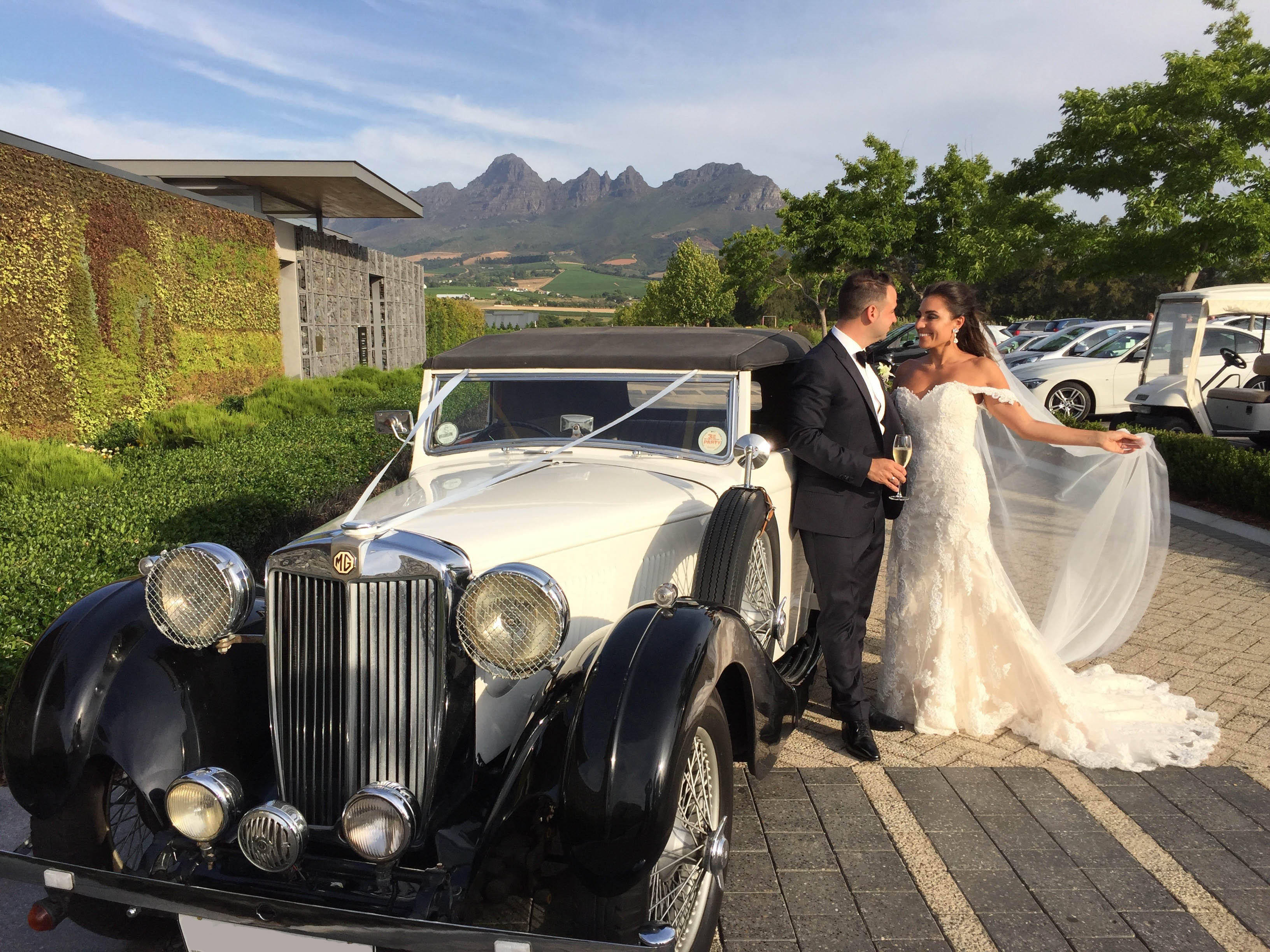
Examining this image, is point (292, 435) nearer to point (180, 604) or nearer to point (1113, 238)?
point (180, 604)

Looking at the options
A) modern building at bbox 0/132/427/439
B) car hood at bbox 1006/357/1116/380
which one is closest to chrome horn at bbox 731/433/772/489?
modern building at bbox 0/132/427/439

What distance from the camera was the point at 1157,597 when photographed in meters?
6.20

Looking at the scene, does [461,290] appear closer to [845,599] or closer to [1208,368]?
[1208,368]

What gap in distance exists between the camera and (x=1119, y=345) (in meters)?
15.5

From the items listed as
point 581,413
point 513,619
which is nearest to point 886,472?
point 581,413

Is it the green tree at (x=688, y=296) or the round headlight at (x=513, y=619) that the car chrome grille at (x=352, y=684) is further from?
the green tree at (x=688, y=296)

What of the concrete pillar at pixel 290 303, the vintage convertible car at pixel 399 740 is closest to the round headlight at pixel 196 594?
the vintage convertible car at pixel 399 740

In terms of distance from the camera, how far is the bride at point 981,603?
3975 mm

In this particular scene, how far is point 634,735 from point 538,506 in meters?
1.06

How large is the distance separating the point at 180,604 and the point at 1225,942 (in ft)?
10.4

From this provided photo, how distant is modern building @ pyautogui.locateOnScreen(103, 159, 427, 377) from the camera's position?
1731 cm

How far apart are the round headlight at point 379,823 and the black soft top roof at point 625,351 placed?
84.3 inches

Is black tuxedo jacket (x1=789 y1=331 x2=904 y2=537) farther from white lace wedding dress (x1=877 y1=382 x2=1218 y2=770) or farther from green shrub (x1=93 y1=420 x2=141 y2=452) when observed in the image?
green shrub (x1=93 y1=420 x2=141 y2=452)

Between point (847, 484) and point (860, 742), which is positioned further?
point (860, 742)
